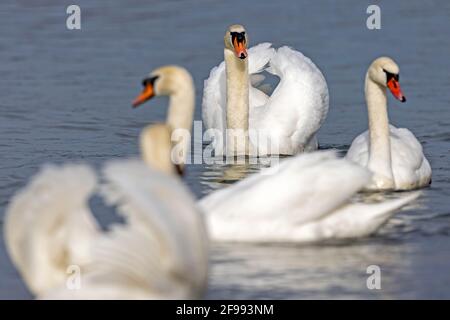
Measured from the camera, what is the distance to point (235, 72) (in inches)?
510

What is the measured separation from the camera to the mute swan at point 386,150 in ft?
36.7

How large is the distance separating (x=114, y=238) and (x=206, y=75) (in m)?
8.78

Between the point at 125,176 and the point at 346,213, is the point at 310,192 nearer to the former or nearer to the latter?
the point at 346,213

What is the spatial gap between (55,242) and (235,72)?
6.26 metres

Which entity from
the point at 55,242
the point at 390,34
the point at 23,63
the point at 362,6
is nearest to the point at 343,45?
the point at 390,34

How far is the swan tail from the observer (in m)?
6.35

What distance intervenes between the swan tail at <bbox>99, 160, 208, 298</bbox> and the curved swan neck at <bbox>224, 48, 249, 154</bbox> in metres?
6.18

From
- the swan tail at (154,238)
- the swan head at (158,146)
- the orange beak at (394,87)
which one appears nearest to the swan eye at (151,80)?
the swan head at (158,146)

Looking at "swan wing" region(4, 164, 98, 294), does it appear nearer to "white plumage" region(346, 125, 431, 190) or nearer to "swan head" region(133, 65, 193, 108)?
"swan head" region(133, 65, 193, 108)

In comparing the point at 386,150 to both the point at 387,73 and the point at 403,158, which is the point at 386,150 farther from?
the point at 387,73

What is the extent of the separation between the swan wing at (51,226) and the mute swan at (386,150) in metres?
4.54

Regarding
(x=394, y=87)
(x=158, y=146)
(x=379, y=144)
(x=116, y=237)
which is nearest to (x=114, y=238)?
(x=116, y=237)

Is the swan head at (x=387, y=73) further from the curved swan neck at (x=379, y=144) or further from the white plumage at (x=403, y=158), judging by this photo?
the white plumage at (x=403, y=158)

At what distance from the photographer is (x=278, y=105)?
12.9 meters
